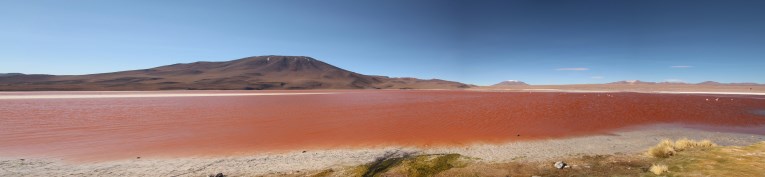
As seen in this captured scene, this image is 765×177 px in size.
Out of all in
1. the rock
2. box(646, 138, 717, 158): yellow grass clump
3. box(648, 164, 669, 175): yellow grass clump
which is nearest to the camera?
box(648, 164, 669, 175): yellow grass clump

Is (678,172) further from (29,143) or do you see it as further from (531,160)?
(29,143)

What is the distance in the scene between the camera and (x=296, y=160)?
23.9 feet

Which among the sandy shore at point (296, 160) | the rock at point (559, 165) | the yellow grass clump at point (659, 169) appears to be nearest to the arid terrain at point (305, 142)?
the sandy shore at point (296, 160)

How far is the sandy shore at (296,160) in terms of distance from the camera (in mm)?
6375

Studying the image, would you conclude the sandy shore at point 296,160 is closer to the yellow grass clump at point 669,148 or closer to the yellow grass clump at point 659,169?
the yellow grass clump at point 669,148

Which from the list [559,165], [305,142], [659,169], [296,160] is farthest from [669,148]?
[305,142]

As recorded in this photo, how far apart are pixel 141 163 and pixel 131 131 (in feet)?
18.6

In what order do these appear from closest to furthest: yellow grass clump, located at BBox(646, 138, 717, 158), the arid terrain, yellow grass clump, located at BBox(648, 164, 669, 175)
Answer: yellow grass clump, located at BBox(648, 164, 669, 175) → the arid terrain → yellow grass clump, located at BBox(646, 138, 717, 158)

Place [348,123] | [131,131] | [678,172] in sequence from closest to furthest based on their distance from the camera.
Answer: [678,172] → [131,131] → [348,123]

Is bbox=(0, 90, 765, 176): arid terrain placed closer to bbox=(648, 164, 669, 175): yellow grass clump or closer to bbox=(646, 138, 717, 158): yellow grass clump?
bbox=(646, 138, 717, 158): yellow grass clump

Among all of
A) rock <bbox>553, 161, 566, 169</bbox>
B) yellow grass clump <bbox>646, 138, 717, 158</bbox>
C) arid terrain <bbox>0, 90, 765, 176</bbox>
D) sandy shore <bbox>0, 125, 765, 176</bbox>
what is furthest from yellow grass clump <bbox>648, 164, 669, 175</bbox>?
sandy shore <bbox>0, 125, 765, 176</bbox>

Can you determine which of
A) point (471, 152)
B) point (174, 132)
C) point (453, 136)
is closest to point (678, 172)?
point (471, 152)

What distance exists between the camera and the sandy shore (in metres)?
6.38

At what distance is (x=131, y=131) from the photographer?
37.6 feet
